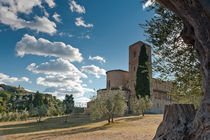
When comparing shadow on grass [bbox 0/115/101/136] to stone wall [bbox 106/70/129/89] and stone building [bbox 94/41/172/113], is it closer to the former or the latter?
stone building [bbox 94/41/172/113]

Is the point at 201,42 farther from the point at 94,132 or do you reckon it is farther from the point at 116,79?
the point at 116,79

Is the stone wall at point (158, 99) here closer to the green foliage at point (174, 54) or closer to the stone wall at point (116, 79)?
the stone wall at point (116, 79)

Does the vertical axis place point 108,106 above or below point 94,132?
above

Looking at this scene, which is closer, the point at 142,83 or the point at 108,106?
the point at 108,106

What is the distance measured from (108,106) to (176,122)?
2156cm

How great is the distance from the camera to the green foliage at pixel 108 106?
25.5m

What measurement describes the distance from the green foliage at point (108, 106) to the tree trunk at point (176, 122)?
20.8 m

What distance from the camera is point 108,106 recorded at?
25.7 m

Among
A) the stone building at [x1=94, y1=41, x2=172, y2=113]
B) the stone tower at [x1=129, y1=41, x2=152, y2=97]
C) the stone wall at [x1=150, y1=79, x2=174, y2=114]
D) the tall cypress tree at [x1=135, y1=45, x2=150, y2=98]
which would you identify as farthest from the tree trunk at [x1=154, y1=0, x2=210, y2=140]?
the stone tower at [x1=129, y1=41, x2=152, y2=97]

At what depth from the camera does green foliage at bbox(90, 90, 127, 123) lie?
2545 centimetres

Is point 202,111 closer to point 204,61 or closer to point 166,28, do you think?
point 204,61

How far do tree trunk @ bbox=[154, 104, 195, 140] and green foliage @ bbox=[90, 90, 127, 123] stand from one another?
20819mm

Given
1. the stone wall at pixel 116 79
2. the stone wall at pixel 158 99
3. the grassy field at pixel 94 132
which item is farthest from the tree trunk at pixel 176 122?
the stone wall at pixel 116 79

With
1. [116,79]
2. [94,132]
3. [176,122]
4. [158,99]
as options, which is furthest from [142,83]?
[176,122]
